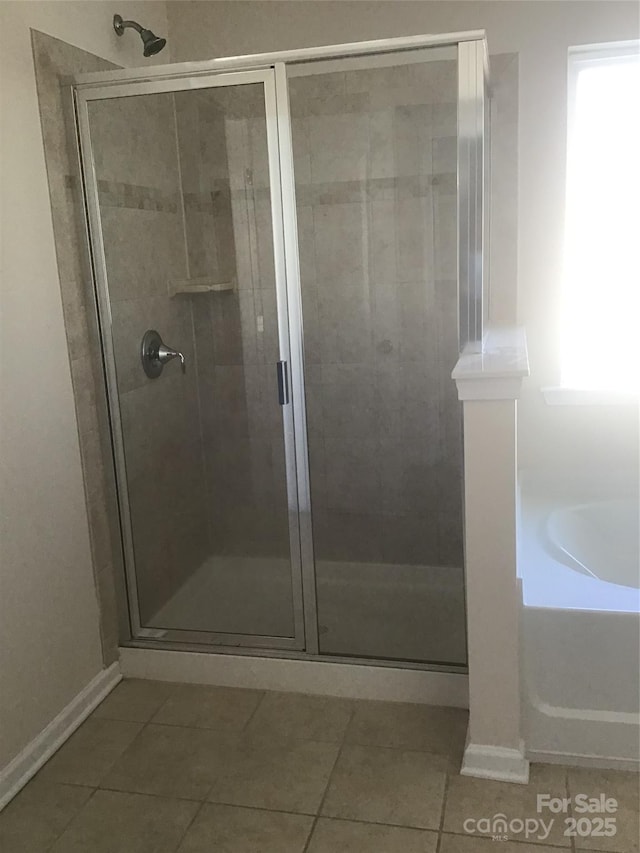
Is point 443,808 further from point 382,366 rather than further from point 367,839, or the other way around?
point 382,366

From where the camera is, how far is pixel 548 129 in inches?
97.7

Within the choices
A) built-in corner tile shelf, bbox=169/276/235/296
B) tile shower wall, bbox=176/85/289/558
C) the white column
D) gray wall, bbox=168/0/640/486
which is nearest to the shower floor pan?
tile shower wall, bbox=176/85/289/558

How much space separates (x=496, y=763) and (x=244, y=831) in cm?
64

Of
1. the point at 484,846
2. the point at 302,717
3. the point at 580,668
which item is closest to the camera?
the point at 484,846

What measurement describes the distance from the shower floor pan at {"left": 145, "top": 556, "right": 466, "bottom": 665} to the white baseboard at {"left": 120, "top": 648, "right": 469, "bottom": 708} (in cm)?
5

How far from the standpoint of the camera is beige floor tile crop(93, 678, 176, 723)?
7.47ft

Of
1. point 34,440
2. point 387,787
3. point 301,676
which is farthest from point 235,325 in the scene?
point 387,787

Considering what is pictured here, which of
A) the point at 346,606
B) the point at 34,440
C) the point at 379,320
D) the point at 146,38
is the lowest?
the point at 346,606

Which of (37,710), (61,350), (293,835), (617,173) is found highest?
(617,173)

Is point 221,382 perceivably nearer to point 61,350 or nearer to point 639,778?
point 61,350

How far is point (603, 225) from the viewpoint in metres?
2.61

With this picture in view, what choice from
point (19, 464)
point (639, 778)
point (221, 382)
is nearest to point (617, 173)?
point (221, 382)

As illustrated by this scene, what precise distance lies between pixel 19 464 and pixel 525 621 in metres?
1.35

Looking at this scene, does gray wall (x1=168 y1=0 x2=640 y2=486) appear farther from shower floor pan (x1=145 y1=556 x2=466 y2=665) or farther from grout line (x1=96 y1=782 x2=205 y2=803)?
grout line (x1=96 y1=782 x2=205 y2=803)
